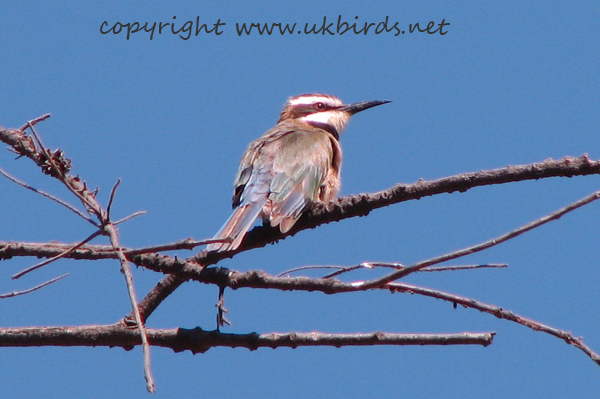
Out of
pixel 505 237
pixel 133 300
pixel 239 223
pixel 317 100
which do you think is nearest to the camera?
pixel 133 300

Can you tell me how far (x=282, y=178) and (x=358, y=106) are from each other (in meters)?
2.20

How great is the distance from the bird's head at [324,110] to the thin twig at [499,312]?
4.04 m

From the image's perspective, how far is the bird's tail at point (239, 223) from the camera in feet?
13.0

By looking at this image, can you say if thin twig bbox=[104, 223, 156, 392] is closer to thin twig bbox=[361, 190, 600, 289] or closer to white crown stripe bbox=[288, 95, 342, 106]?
thin twig bbox=[361, 190, 600, 289]

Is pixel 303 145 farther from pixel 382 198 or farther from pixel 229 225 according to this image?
pixel 382 198

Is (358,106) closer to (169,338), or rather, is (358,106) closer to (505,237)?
(169,338)

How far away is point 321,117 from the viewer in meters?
6.82

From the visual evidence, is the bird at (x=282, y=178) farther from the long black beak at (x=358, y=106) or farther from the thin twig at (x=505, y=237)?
the thin twig at (x=505, y=237)

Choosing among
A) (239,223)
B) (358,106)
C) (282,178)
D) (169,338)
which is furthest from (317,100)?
(169,338)

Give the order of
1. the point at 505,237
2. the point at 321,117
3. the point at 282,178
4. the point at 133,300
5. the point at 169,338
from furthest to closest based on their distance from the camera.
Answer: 1. the point at 321,117
2. the point at 282,178
3. the point at 169,338
4. the point at 505,237
5. the point at 133,300

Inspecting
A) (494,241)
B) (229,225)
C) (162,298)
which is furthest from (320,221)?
(494,241)

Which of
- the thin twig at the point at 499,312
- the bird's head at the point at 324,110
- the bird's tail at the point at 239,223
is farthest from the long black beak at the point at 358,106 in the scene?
the thin twig at the point at 499,312

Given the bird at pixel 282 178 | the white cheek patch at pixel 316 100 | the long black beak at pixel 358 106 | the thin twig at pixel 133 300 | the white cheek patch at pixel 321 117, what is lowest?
the thin twig at pixel 133 300

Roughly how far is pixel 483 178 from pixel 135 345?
1.54m
